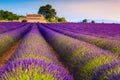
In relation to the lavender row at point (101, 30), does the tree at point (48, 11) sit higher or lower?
lower

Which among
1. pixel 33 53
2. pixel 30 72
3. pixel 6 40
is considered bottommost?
pixel 6 40

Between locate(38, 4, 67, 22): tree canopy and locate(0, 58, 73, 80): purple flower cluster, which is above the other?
locate(0, 58, 73, 80): purple flower cluster

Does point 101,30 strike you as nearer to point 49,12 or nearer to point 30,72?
point 30,72

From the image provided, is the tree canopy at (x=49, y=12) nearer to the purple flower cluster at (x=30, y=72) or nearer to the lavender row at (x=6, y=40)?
the lavender row at (x=6, y=40)

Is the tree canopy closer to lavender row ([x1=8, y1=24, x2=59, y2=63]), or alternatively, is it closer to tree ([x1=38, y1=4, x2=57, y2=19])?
tree ([x1=38, y1=4, x2=57, y2=19])

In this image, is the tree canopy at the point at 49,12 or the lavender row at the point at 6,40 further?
the tree canopy at the point at 49,12

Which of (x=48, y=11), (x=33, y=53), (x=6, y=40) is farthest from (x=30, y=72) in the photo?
(x=48, y=11)

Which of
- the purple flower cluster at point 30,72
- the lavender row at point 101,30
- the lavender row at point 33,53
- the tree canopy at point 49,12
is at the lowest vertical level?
the tree canopy at point 49,12

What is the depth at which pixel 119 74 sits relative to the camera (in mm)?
3514

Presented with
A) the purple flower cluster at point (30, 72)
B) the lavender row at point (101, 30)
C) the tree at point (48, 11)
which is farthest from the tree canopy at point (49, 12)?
the purple flower cluster at point (30, 72)

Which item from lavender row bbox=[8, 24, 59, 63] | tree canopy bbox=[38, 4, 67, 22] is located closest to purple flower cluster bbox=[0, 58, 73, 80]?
lavender row bbox=[8, 24, 59, 63]

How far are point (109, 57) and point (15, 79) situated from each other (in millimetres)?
2480

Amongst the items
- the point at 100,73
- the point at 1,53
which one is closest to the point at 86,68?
the point at 100,73

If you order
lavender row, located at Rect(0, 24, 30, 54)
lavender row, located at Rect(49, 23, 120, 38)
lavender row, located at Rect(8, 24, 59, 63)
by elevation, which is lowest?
lavender row, located at Rect(49, 23, 120, 38)
